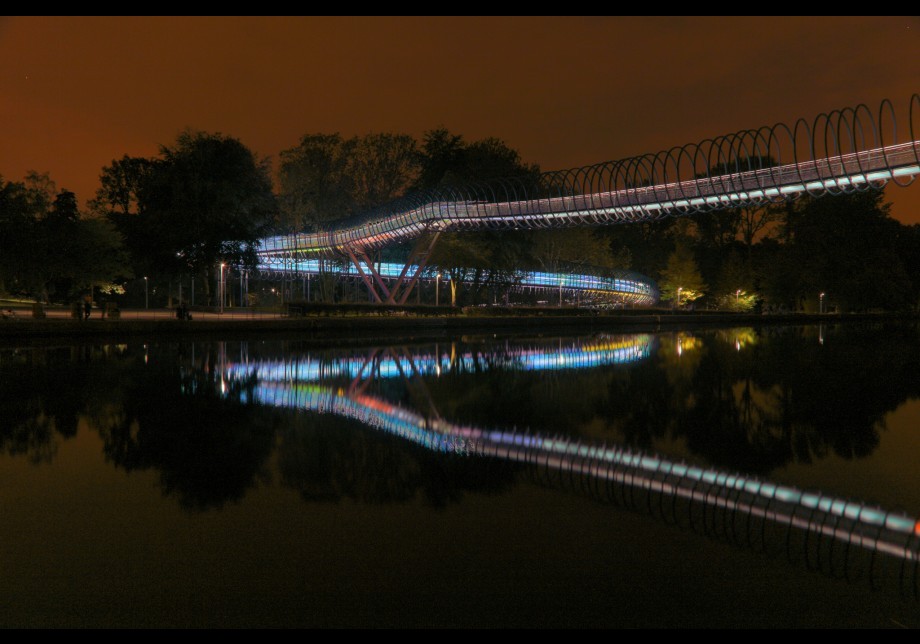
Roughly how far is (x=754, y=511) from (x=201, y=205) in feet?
161

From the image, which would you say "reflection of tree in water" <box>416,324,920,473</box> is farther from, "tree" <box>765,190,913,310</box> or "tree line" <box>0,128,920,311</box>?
"tree" <box>765,190,913,310</box>

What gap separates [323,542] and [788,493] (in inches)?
185

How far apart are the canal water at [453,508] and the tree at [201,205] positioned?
3649 centimetres

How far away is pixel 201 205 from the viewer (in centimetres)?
5153

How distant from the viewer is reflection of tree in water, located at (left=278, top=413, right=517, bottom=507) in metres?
7.87

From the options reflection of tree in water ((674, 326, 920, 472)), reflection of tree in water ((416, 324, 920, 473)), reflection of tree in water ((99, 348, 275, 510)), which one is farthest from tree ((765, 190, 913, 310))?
reflection of tree in water ((99, 348, 275, 510))

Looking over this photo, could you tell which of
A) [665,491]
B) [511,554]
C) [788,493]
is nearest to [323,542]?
[511,554]

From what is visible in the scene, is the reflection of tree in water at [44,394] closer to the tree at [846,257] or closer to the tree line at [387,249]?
the tree line at [387,249]

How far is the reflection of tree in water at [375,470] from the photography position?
7871 mm

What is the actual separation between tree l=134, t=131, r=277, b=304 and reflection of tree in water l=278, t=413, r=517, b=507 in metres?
43.1

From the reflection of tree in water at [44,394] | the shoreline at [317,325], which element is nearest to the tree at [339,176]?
the shoreline at [317,325]

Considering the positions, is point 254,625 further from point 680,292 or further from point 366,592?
point 680,292

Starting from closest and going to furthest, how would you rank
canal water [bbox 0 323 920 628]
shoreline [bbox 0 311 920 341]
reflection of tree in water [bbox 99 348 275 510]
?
canal water [bbox 0 323 920 628]
reflection of tree in water [bbox 99 348 275 510]
shoreline [bbox 0 311 920 341]

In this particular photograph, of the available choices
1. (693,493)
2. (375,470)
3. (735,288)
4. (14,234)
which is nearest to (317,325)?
(14,234)
